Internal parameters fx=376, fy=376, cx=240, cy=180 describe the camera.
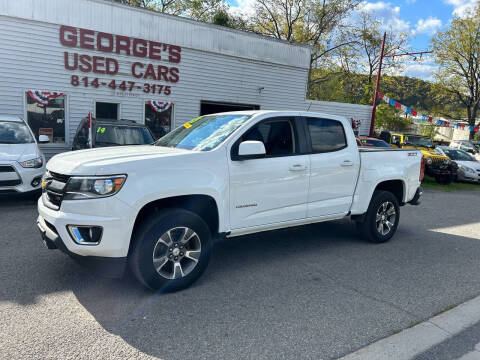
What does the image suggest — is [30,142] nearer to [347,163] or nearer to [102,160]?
[102,160]

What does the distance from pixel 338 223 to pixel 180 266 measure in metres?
4.09

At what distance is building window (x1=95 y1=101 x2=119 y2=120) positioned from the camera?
12555mm

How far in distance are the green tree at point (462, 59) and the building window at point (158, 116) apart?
102 feet

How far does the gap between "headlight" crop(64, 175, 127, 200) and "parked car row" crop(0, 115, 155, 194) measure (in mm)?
4426

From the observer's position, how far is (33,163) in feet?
23.8

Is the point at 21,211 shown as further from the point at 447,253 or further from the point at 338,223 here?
the point at 447,253

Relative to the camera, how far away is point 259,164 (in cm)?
423

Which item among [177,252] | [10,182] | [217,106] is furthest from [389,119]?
[177,252]

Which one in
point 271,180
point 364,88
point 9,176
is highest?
point 364,88

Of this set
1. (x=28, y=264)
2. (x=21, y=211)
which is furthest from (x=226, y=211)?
(x=21, y=211)

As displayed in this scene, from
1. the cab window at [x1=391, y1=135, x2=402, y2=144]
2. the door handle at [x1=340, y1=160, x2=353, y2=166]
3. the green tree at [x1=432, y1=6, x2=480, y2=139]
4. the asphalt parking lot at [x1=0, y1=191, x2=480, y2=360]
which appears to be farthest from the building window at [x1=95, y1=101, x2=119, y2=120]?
the green tree at [x1=432, y1=6, x2=480, y2=139]

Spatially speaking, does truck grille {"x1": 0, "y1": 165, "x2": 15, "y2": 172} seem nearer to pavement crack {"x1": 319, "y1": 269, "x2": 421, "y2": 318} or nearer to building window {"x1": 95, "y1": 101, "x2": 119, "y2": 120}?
pavement crack {"x1": 319, "y1": 269, "x2": 421, "y2": 318}

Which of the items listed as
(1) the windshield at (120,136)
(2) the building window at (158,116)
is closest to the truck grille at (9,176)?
(1) the windshield at (120,136)

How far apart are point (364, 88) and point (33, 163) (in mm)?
35214
